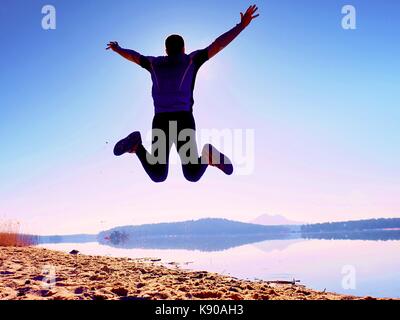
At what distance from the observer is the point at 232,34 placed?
15.5ft

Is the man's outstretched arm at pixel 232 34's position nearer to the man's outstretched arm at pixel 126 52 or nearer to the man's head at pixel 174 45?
the man's head at pixel 174 45

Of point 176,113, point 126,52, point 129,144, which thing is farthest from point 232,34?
point 129,144

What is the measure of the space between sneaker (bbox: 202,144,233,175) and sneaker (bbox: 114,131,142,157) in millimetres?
935

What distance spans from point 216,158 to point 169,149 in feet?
2.18

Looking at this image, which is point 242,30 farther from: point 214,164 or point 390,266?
point 390,266

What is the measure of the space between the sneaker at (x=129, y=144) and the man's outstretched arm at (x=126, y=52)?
1085 mm

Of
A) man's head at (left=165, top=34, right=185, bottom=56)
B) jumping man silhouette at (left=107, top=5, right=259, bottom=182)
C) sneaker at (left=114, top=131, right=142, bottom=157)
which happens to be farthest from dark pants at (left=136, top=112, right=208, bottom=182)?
man's head at (left=165, top=34, right=185, bottom=56)

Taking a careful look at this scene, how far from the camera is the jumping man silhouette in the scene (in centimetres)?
480

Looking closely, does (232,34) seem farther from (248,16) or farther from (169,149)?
(169,149)

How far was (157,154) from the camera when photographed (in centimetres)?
501

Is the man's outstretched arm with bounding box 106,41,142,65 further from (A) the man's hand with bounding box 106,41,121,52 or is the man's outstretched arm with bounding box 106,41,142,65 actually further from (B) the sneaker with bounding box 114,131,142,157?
(B) the sneaker with bounding box 114,131,142,157
